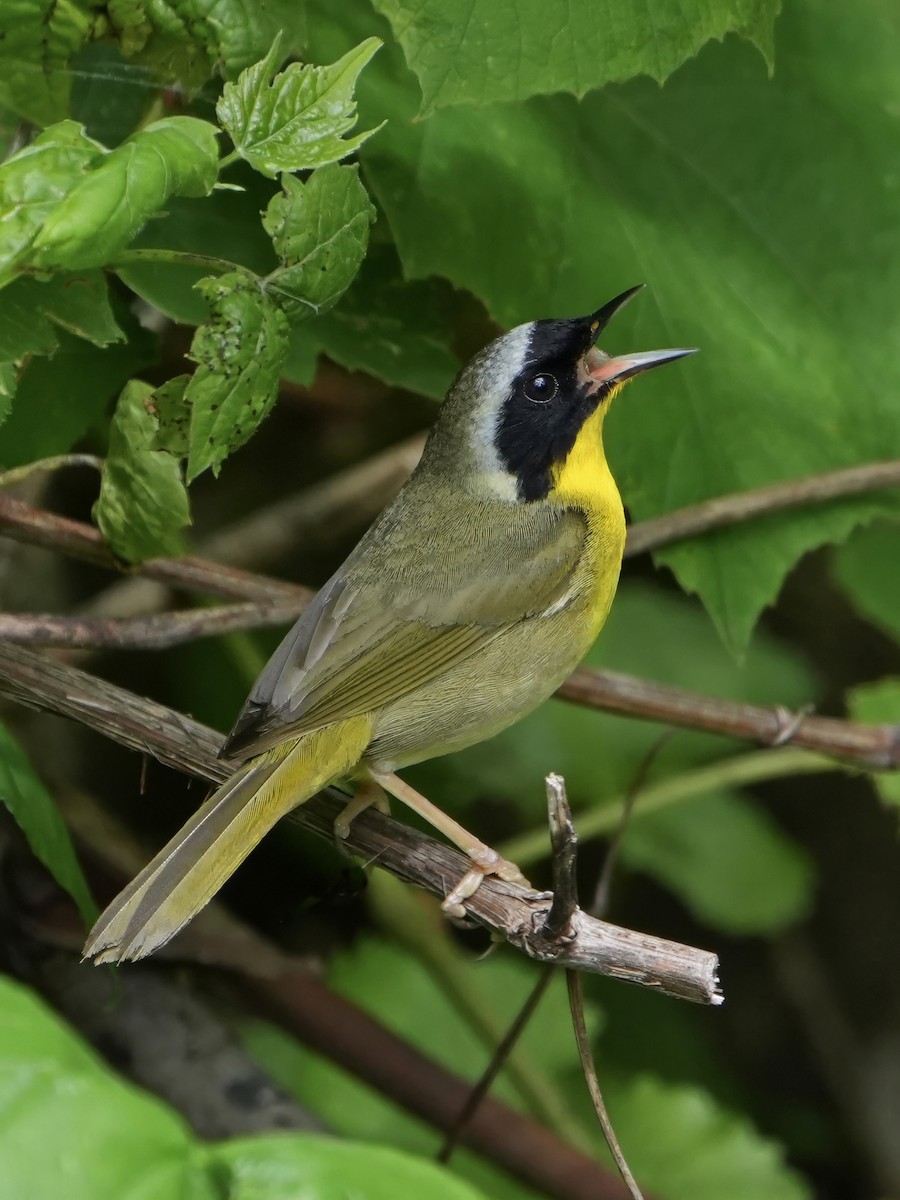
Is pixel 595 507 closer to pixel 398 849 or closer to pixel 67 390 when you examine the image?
pixel 398 849

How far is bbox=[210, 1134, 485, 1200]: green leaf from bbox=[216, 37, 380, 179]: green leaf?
4.03ft

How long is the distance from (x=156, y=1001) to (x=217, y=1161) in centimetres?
177

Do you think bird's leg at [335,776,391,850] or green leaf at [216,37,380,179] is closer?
green leaf at [216,37,380,179]

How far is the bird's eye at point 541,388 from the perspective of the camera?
2.65 meters

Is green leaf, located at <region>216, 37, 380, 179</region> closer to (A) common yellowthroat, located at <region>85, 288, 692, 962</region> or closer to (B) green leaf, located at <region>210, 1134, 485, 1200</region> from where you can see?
(A) common yellowthroat, located at <region>85, 288, 692, 962</region>

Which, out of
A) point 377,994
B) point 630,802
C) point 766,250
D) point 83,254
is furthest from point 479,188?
point 377,994

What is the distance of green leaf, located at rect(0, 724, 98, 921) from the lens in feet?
6.56

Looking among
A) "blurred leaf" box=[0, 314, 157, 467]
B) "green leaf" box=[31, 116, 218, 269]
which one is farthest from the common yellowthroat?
"green leaf" box=[31, 116, 218, 269]

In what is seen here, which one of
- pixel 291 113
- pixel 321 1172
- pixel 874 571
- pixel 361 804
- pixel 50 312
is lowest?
pixel 361 804

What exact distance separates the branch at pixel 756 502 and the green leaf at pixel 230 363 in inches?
40.6

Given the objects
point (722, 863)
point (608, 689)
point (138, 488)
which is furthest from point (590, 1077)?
point (722, 863)

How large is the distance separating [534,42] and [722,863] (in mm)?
2544

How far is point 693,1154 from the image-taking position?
131 inches

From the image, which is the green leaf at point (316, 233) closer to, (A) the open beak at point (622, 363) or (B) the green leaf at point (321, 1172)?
(A) the open beak at point (622, 363)
